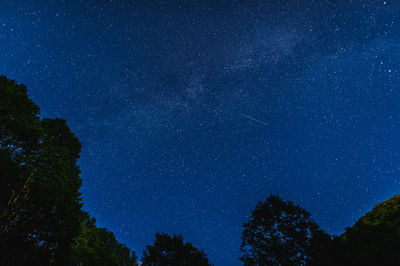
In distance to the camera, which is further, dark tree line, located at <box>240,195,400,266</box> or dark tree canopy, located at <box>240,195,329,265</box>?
dark tree canopy, located at <box>240,195,329,265</box>

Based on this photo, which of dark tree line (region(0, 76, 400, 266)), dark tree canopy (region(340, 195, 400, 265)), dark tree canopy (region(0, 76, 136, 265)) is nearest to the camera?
dark tree canopy (region(340, 195, 400, 265))

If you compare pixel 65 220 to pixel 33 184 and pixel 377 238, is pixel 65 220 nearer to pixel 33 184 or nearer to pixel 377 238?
pixel 33 184

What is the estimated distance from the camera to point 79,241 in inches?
588

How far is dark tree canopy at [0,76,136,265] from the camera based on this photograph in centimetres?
1173

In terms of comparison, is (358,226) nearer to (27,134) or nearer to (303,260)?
(303,260)

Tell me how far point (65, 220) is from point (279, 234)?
46.9 feet

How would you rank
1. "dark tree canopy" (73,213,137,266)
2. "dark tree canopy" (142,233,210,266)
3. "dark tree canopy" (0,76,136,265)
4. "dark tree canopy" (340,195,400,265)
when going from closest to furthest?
1. "dark tree canopy" (340,195,400,265)
2. "dark tree canopy" (0,76,136,265)
3. "dark tree canopy" (73,213,137,266)
4. "dark tree canopy" (142,233,210,266)

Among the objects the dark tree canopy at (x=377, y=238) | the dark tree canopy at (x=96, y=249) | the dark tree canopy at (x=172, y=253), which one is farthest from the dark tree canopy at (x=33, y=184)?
the dark tree canopy at (x=377, y=238)

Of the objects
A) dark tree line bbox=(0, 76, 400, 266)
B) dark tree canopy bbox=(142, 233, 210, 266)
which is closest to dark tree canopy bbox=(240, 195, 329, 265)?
dark tree line bbox=(0, 76, 400, 266)

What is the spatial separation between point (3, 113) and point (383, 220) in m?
20.7

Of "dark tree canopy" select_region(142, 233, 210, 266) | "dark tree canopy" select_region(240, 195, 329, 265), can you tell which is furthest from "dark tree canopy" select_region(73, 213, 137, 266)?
"dark tree canopy" select_region(240, 195, 329, 265)

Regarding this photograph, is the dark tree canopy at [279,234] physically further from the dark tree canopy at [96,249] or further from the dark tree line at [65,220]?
the dark tree canopy at [96,249]

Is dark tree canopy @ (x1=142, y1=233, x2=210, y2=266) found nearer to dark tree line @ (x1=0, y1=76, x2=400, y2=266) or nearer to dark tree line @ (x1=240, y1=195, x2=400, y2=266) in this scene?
dark tree line @ (x1=0, y1=76, x2=400, y2=266)

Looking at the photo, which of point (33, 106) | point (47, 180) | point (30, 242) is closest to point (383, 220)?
point (47, 180)
